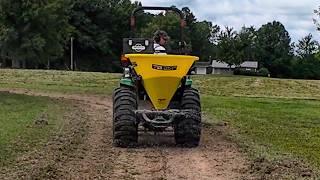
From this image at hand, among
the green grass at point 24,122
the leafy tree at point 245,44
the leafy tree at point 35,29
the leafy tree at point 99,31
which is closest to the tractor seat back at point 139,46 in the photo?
the green grass at point 24,122

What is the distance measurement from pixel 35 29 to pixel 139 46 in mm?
40475

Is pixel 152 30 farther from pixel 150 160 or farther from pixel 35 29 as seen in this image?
pixel 150 160

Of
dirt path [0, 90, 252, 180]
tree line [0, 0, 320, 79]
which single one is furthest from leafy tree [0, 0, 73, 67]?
dirt path [0, 90, 252, 180]

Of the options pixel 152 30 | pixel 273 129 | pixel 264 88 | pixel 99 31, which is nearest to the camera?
pixel 273 129

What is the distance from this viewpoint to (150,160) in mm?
10078

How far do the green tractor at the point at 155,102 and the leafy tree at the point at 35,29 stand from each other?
71.8 ft

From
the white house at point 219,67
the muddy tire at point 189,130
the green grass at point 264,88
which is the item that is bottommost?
the white house at point 219,67

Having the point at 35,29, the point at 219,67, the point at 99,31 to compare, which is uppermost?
the point at 99,31

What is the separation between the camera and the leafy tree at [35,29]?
40172mm

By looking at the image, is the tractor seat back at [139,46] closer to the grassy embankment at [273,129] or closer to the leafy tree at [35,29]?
the grassy embankment at [273,129]

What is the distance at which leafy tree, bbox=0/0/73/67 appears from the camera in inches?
1582

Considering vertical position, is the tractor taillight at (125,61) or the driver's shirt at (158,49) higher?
the driver's shirt at (158,49)

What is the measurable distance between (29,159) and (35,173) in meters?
1.18

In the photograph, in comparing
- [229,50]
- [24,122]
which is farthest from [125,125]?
[229,50]
